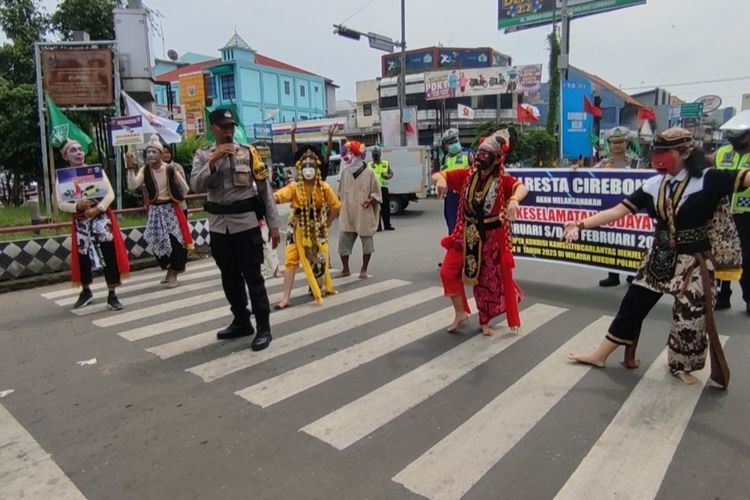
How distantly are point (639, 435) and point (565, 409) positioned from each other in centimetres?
45

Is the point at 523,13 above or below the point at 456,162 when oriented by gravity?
above

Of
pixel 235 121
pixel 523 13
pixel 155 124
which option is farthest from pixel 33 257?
pixel 523 13

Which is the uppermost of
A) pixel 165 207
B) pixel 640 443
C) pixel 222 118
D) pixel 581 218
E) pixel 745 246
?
pixel 222 118

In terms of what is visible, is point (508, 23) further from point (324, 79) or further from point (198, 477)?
point (324, 79)

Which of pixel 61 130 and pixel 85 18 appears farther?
pixel 85 18

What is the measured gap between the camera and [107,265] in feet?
19.5

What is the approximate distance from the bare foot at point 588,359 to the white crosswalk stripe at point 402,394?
22.9 inches

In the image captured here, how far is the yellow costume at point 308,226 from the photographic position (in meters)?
6.04

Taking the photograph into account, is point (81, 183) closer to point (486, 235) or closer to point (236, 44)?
point (486, 235)

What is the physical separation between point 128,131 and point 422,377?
26.1 feet

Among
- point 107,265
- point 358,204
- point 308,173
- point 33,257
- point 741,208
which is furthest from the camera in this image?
point 33,257

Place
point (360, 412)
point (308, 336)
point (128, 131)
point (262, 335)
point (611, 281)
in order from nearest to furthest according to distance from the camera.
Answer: point (360, 412), point (262, 335), point (308, 336), point (611, 281), point (128, 131)

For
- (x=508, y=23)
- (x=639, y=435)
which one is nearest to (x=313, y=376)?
(x=639, y=435)

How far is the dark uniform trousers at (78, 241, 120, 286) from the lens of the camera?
5906 millimetres
